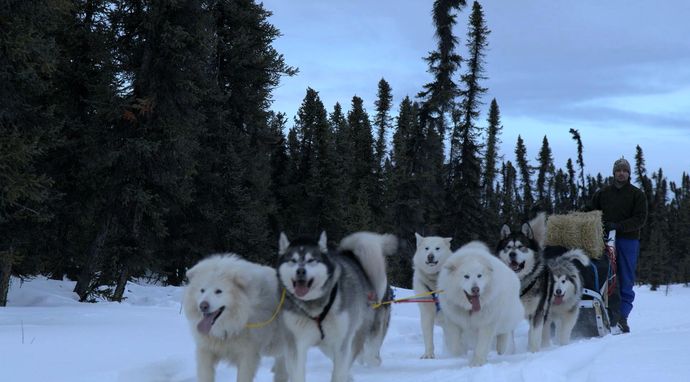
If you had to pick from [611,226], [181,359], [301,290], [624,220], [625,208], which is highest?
[625,208]

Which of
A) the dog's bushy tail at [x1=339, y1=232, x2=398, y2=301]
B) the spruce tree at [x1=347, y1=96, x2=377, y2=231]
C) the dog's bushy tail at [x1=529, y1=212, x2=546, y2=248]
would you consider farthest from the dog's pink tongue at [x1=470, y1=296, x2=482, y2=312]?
the spruce tree at [x1=347, y1=96, x2=377, y2=231]

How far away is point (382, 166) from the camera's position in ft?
155

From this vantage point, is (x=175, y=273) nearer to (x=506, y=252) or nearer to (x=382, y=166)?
(x=506, y=252)

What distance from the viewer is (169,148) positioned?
1369 cm

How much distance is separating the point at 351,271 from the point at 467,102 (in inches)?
1137

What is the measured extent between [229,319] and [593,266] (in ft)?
21.6

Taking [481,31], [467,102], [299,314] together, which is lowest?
[299,314]

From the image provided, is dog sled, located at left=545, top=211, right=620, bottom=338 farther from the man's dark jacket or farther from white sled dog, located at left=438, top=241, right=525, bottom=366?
white sled dog, located at left=438, top=241, right=525, bottom=366

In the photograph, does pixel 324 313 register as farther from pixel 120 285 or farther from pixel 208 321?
pixel 120 285

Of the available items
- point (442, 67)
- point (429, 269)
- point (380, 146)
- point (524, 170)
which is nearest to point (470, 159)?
point (442, 67)

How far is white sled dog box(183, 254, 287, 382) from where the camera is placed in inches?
197

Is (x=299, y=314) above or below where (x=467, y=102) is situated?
below

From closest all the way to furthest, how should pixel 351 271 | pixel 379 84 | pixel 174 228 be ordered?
pixel 351 271
pixel 174 228
pixel 379 84

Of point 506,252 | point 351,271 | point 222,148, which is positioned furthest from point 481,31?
point 351,271
